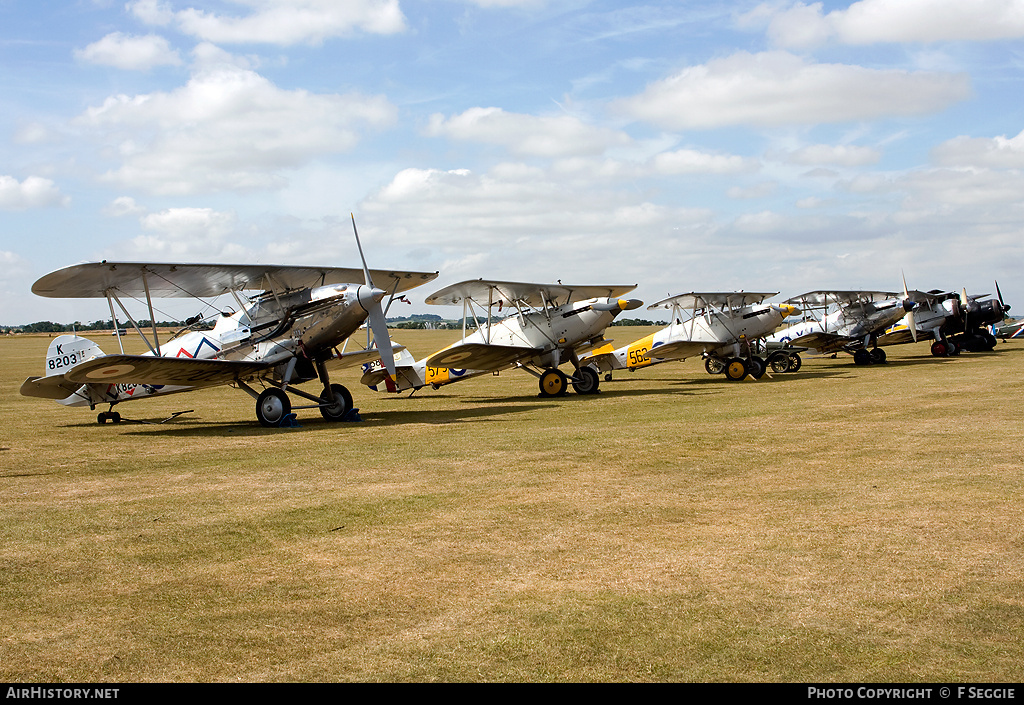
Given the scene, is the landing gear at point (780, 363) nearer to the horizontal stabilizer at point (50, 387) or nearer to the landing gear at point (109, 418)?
the landing gear at point (109, 418)

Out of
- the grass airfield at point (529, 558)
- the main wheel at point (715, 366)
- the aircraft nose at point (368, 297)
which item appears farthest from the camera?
the main wheel at point (715, 366)

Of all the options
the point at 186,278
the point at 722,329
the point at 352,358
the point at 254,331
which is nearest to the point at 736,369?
the point at 722,329

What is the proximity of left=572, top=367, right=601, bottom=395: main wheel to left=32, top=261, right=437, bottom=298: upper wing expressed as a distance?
606 cm

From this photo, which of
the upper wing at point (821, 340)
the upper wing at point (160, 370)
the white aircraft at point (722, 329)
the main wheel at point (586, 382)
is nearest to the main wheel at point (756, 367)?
the white aircraft at point (722, 329)

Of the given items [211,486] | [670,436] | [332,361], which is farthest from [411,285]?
[211,486]

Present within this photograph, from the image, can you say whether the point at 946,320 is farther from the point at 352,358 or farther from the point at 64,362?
the point at 64,362

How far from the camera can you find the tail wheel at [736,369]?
82.6ft

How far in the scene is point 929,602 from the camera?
13.9ft

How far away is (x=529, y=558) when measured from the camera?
5.32 meters

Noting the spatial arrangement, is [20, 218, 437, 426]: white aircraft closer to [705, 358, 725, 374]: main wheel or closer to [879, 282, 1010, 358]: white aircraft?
[705, 358, 725, 374]: main wheel

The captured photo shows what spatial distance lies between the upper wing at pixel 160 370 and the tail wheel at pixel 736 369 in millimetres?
15073

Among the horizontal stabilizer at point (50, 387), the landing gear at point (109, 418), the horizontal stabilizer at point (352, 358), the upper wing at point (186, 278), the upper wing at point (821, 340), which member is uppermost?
the upper wing at point (186, 278)
